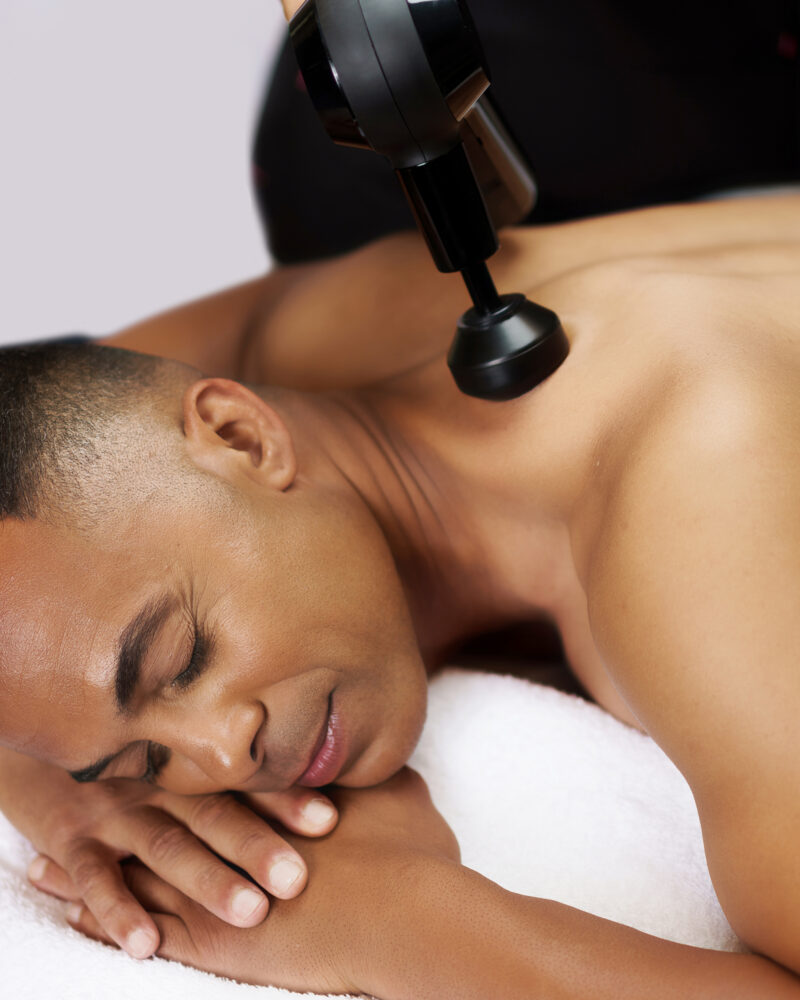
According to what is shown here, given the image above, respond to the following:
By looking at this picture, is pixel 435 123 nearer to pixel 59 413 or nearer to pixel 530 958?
pixel 59 413

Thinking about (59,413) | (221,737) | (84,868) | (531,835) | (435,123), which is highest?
(435,123)

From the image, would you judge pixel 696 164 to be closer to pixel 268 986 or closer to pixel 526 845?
pixel 526 845

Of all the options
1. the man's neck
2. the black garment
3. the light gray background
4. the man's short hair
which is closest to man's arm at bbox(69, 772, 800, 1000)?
the man's neck

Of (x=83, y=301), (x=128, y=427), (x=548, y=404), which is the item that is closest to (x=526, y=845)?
(x=548, y=404)

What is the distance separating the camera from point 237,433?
984 mm

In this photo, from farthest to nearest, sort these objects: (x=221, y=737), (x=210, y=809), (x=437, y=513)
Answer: (x=437, y=513)
(x=210, y=809)
(x=221, y=737)

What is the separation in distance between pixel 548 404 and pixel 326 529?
0.22 m

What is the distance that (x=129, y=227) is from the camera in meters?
2.06

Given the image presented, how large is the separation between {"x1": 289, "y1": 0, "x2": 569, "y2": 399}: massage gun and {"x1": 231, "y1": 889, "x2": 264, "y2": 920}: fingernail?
452 millimetres

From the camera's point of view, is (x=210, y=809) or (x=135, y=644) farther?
(x=210, y=809)

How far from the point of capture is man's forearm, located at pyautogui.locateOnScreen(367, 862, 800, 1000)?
0.70 meters

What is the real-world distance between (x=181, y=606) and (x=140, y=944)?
0.92 ft

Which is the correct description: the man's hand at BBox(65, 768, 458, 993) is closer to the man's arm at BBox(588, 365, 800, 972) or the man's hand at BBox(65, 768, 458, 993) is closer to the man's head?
the man's head

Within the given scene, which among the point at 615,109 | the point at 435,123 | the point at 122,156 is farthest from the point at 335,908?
the point at 122,156
